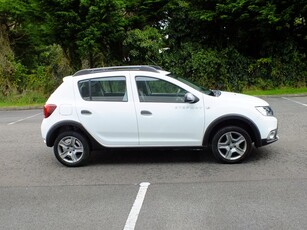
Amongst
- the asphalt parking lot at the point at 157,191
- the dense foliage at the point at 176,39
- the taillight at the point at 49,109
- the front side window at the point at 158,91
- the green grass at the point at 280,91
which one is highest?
the dense foliage at the point at 176,39

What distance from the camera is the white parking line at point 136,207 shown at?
4.47m

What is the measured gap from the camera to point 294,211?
4664mm

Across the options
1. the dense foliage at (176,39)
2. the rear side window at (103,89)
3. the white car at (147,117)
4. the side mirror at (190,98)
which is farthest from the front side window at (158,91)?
the dense foliage at (176,39)

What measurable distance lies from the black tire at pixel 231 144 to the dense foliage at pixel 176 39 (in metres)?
14.1

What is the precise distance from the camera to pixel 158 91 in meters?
6.94

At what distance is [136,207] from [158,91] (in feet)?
8.29

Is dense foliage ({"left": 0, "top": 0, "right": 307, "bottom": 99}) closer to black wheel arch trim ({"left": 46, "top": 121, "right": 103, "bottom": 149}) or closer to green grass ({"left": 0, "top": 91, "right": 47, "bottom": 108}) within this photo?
green grass ({"left": 0, "top": 91, "right": 47, "bottom": 108})

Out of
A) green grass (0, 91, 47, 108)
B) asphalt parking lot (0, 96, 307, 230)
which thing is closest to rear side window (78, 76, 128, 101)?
asphalt parking lot (0, 96, 307, 230)

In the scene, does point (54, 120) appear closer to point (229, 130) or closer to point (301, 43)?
point (229, 130)

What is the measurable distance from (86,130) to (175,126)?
154 centimetres

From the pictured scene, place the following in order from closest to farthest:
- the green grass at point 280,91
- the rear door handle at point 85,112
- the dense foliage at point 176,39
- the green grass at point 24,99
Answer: the rear door handle at point 85,112
the green grass at point 280,91
the green grass at point 24,99
the dense foliage at point 176,39

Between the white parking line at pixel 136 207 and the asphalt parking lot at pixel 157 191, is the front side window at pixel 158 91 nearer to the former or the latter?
the asphalt parking lot at pixel 157 191

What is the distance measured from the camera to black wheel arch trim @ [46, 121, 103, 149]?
270 inches

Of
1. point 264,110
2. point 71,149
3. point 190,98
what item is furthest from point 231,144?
point 71,149
